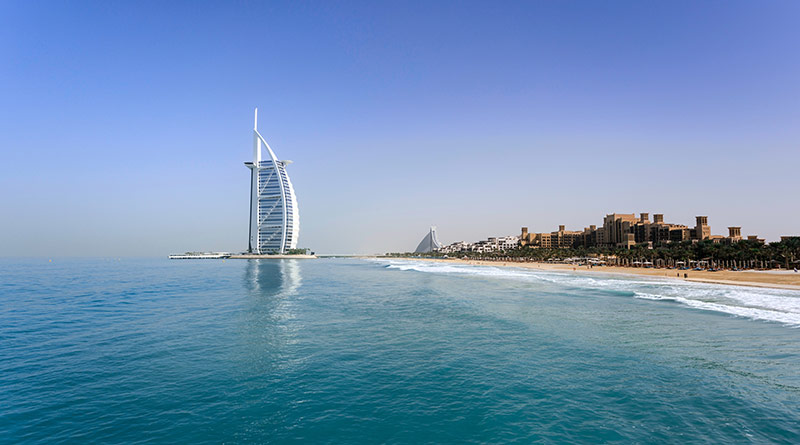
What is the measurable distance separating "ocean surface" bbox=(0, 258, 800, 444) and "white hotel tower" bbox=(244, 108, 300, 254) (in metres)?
149

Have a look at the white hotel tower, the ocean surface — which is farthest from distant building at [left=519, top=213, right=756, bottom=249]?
the white hotel tower

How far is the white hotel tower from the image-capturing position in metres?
166

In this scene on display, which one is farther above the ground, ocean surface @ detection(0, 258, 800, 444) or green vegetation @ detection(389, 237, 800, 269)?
green vegetation @ detection(389, 237, 800, 269)

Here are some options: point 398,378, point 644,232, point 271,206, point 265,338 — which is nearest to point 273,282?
point 265,338

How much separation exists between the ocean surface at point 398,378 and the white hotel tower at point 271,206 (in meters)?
149

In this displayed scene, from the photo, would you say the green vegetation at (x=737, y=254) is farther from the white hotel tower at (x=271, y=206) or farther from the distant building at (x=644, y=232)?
the white hotel tower at (x=271, y=206)

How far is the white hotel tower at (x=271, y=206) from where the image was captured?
16625 cm

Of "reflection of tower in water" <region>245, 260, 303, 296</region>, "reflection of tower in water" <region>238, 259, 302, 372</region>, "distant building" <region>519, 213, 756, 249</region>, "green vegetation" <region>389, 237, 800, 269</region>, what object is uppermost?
"distant building" <region>519, 213, 756, 249</region>

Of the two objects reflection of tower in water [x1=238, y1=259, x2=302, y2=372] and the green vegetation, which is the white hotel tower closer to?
the green vegetation

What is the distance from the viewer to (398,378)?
1108cm

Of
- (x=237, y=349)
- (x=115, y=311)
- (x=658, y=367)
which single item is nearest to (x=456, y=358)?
(x=658, y=367)

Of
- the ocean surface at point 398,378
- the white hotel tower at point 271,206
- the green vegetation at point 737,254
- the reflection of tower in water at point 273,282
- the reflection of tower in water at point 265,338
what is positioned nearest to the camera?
the ocean surface at point 398,378

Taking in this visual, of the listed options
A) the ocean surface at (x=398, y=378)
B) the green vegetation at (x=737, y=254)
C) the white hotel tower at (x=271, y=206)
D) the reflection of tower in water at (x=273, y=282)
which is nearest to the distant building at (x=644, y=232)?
the green vegetation at (x=737, y=254)

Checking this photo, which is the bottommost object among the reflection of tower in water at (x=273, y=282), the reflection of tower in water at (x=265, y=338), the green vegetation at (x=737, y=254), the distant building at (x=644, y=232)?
the reflection of tower in water at (x=273, y=282)
